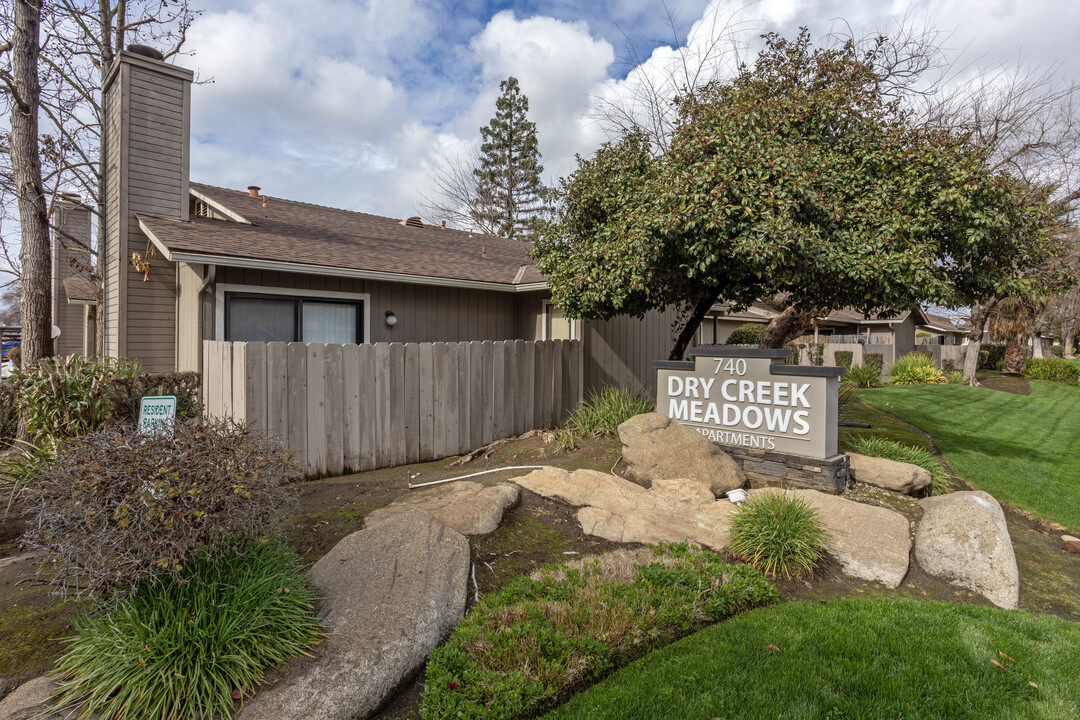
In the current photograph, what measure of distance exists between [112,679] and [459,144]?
3011cm

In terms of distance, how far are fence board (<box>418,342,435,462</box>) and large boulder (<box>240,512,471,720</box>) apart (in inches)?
116

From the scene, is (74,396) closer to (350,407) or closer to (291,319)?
(350,407)

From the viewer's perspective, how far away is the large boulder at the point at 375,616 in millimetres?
2334

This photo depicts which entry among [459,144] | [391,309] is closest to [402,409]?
[391,309]

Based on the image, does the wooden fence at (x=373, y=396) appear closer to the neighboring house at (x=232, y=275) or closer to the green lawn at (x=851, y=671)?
the neighboring house at (x=232, y=275)

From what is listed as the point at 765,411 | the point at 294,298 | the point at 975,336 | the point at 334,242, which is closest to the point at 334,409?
the point at 294,298

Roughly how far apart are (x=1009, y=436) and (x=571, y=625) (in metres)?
11.1

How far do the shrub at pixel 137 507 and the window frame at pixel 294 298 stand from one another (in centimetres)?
551

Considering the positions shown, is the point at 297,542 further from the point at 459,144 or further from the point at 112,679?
the point at 459,144

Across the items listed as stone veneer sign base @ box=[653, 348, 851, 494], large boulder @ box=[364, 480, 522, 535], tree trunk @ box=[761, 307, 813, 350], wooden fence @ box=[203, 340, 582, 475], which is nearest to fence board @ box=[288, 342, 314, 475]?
wooden fence @ box=[203, 340, 582, 475]

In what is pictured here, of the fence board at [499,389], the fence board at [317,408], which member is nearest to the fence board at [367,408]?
the fence board at [317,408]

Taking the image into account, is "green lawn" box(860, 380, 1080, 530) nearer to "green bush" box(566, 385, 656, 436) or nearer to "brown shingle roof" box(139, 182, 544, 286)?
"green bush" box(566, 385, 656, 436)

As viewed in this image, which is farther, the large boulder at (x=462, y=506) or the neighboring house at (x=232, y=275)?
the neighboring house at (x=232, y=275)

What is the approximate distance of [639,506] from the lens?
4895 mm
